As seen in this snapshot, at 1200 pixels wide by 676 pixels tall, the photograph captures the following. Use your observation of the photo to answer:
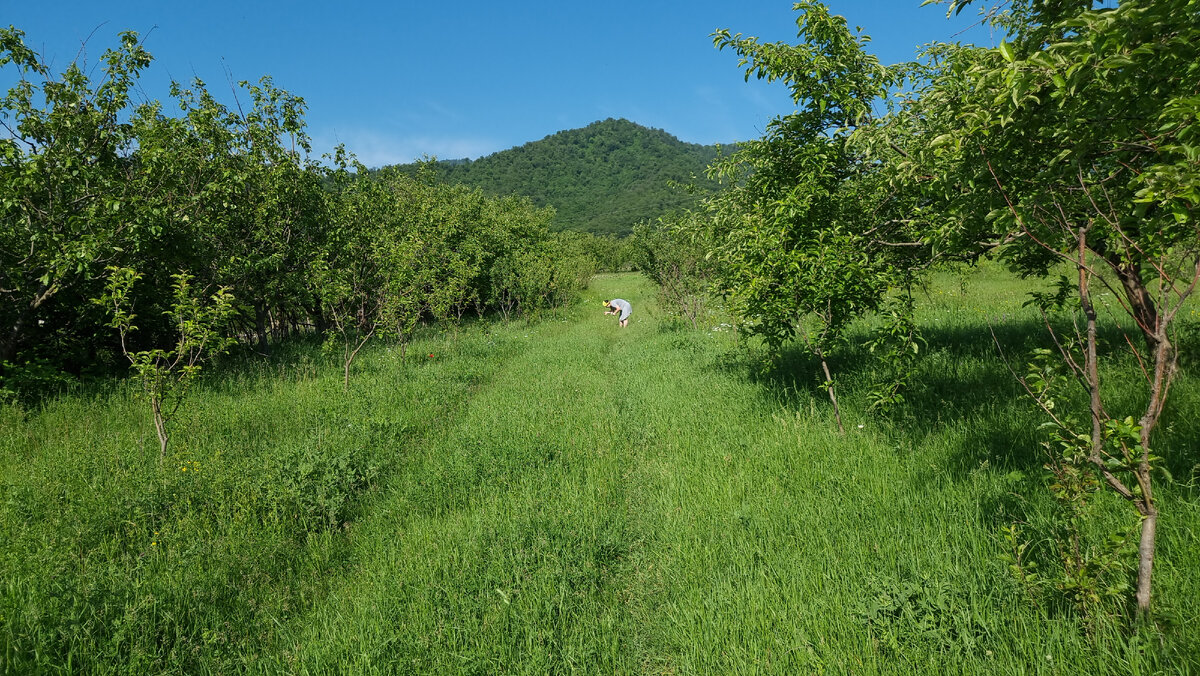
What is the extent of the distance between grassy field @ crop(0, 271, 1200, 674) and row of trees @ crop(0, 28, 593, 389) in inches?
82.6

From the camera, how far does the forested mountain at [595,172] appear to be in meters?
118

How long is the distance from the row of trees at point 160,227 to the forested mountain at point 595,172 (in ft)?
300

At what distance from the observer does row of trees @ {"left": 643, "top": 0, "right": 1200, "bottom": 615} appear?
240cm

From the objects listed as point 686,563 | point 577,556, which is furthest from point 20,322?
point 686,563

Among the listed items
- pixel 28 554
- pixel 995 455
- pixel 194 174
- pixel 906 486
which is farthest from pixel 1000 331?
pixel 194 174

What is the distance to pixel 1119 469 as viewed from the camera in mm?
2385

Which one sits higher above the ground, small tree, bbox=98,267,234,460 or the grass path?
small tree, bbox=98,267,234,460

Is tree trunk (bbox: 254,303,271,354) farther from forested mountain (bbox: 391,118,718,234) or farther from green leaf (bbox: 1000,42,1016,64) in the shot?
forested mountain (bbox: 391,118,718,234)

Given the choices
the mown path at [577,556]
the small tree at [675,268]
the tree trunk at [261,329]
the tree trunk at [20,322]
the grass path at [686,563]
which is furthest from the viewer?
the small tree at [675,268]

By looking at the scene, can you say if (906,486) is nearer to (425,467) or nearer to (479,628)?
(479,628)

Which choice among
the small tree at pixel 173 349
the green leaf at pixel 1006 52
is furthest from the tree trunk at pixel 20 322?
the green leaf at pixel 1006 52

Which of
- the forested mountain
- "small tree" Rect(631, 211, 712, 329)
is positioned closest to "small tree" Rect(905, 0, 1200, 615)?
"small tree" Rect(631, 211, 712, 329)

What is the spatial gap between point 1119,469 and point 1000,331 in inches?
329

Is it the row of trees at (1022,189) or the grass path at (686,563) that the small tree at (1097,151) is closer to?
the row of trees at (1022,189)
